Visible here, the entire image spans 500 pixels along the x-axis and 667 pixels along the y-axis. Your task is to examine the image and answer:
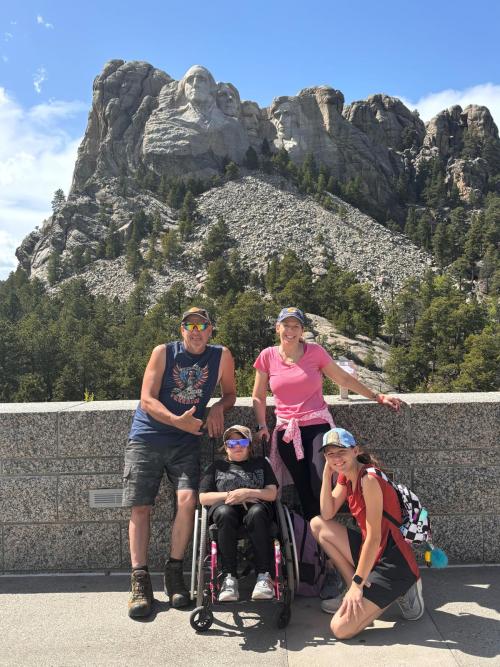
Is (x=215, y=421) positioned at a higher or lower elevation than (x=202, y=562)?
higher

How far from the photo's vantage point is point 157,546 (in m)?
5.00

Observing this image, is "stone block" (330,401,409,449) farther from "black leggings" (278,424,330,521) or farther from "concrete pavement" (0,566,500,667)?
"concrete pavement" (0,566,500,667)

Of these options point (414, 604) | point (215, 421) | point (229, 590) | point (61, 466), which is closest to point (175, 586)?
point (229, 590)

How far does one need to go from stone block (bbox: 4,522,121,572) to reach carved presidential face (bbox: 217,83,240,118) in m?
162

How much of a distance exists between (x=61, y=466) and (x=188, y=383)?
1350 mm

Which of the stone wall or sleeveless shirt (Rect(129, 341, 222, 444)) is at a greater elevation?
sleeveless shirt (Rect(129, 341, 222, 444))

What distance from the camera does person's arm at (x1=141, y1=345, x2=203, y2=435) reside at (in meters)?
4.44

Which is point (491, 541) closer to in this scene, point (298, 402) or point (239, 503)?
point (298, 402)

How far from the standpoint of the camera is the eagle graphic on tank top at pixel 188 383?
462 cm

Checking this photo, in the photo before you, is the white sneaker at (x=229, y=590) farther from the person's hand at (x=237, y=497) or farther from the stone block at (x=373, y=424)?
the stone block at (x=373, y=424)

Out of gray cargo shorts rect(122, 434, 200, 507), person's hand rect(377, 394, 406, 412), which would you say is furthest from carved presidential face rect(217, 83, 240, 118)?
gray cargo shorts rect(122, 434, 200, 507)

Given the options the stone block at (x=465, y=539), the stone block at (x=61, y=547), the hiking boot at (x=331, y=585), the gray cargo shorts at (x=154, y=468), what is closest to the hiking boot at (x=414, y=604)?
the hiking boot at (x=331, y=585)

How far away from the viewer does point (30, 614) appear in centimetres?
421

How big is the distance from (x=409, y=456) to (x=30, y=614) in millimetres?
3137
